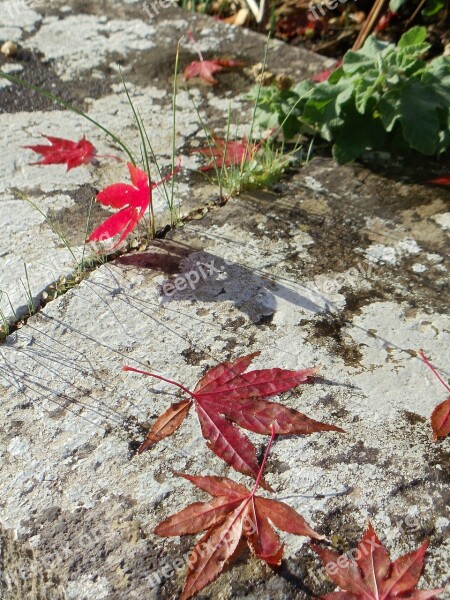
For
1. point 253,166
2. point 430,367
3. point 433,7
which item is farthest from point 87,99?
point 430,367

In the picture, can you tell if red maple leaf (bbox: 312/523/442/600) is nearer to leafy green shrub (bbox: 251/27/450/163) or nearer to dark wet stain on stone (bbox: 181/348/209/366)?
dark wet stain on stone (bbox: 181/348/209/366)

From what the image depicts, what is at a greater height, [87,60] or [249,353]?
[87,60]

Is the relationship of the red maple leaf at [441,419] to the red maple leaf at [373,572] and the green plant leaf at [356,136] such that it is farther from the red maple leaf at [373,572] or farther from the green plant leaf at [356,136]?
the green plant leaf at [356,136]

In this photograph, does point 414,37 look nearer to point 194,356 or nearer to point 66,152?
point 66,152

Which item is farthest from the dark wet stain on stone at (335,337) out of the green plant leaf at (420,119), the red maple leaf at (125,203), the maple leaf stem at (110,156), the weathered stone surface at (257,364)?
the maple leaf stem at (110,156)

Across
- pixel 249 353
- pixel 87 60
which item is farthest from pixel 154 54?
pixel 249 353

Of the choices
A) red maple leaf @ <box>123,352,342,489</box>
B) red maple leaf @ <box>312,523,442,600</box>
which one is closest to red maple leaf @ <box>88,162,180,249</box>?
red maple leaf @ <box>123,352,342,489</box>

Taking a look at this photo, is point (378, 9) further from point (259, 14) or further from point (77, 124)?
point (77, 124)
